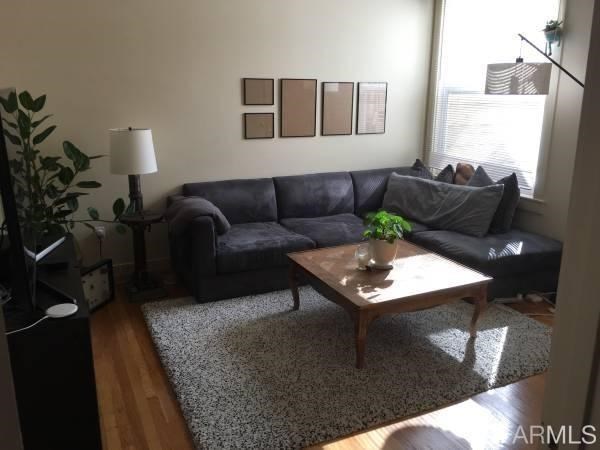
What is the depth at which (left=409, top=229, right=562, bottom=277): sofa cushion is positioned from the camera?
141 inches

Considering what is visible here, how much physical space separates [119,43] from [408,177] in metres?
2.71

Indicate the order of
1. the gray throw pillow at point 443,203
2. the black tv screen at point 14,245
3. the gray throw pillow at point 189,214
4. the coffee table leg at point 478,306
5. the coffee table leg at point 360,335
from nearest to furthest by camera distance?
the black tv screen at point 14,245 < the coffee table leg at point 360,335 < the coffee table leg at point 478,306 < the gray throw pillow at point 189,214 < the gray throw pillow at point 443,203

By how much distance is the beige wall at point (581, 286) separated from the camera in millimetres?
484

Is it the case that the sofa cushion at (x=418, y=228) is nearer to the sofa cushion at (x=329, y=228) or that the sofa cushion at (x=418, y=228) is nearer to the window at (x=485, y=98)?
the sofa cushion at (x=329, y=228)

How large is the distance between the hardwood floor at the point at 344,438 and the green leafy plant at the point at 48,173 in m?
0.98

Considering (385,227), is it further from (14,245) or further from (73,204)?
(73,204)

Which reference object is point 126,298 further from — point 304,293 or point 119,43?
point 119,43

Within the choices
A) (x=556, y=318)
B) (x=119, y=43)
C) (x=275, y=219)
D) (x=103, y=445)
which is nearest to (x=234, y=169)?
(x=275, y=219)

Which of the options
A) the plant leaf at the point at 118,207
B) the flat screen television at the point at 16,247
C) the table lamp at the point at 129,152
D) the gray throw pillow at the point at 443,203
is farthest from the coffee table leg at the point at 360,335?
the plant leaf at the point at 118,207

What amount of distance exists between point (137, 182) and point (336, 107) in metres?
2.02

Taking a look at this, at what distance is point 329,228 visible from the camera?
423 cm

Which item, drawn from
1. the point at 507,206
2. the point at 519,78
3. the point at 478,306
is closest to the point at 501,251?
the point at 507,206

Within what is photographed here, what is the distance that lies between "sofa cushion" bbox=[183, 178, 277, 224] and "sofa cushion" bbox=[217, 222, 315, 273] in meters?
0.29

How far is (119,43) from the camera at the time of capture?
3.91 m
